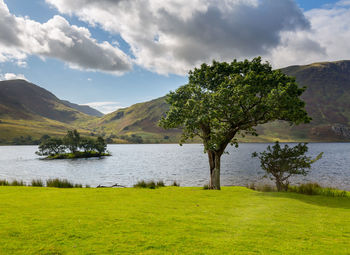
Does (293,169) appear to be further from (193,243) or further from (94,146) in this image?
(94,146)

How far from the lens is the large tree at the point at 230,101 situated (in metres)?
21.2

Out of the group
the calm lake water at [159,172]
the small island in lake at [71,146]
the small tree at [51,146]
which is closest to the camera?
the calm lake water at [159,172]

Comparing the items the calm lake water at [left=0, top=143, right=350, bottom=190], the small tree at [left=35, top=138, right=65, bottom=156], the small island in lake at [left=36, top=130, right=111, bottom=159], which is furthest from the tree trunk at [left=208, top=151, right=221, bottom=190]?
the small tree at [left=35, top=138, right=65, bottom=156]

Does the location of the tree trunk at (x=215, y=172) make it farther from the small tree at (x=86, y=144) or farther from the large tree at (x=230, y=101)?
the small tree at (x=86, y=144)

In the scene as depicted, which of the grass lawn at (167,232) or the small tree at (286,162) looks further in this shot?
the small tree at (286,162)

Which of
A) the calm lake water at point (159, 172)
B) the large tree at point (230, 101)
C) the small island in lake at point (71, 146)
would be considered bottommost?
the calm lake water at point (159, 172)

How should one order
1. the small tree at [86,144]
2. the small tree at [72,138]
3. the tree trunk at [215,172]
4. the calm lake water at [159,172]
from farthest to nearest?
the small tree at [86,144] < the small tree at [72,138] < the calm lake water at [159,172] < the tree trunk at [215,172]

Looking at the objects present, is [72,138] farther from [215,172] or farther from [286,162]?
[286,162]

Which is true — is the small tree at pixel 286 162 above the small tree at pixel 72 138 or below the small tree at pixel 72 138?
below

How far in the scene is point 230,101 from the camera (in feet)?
71.5

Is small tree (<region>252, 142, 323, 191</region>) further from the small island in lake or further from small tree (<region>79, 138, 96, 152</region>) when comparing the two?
small tree (<region>79, 138, 96, 152</region>)

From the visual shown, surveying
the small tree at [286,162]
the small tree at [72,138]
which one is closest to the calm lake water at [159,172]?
the small tree at [72,138]

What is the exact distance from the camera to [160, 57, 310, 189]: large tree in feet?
69.7

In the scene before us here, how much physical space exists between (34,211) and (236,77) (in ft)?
62.6
